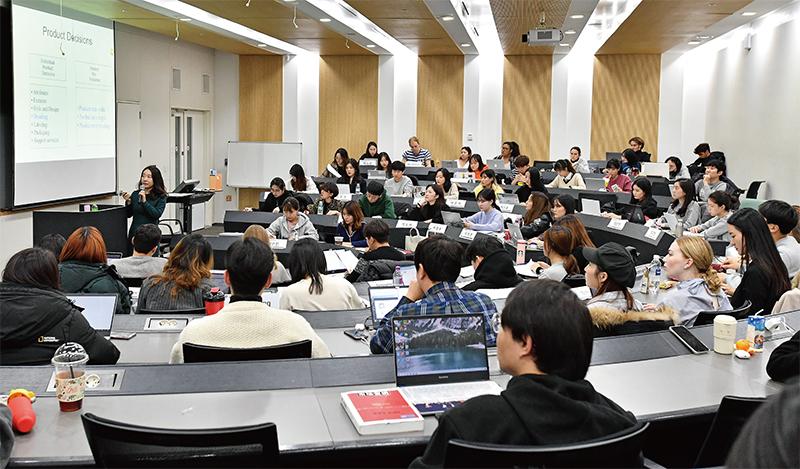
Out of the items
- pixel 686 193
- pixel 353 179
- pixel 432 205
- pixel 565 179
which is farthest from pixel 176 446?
pixel 565 179

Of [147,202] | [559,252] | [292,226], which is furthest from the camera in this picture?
[147,202]

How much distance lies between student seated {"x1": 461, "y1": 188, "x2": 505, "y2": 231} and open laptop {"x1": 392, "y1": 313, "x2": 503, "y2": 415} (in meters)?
5.10

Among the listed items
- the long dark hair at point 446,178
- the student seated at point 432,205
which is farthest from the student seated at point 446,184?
the student seated at point 432,205

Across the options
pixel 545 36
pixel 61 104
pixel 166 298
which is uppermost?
pixel 545 36

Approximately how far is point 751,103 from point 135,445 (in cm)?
1245

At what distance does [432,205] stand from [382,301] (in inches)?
194

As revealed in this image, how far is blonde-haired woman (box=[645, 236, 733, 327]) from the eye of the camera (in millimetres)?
3873

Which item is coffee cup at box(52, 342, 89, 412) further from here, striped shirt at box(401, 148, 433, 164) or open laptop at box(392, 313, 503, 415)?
striped shirt at box(401, 148, 433, 164)

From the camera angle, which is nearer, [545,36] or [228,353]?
[228,353]

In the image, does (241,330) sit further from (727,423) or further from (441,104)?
(441,104)

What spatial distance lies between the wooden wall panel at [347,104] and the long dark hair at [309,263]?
11634 mm

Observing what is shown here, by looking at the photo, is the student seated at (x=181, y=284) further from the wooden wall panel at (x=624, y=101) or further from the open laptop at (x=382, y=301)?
the wooden wall panel at (x=624, y=101)

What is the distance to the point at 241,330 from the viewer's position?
2.92 metres

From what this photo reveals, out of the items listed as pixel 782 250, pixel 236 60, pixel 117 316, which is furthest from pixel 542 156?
pixel 117 316
